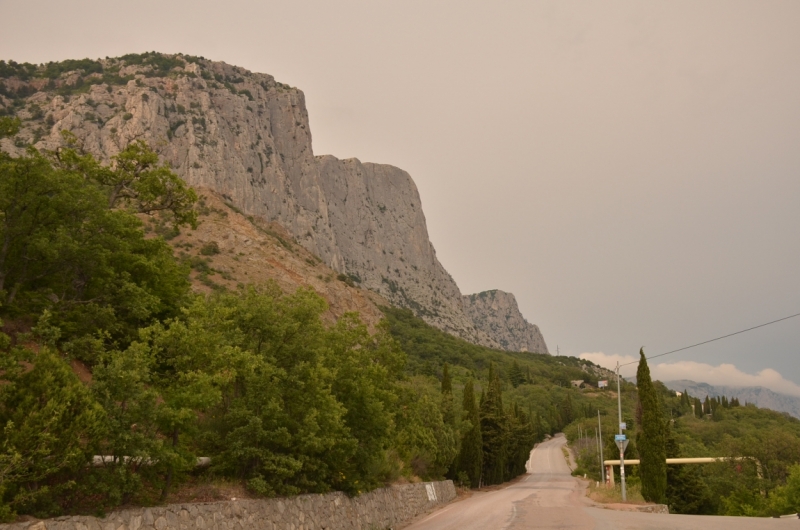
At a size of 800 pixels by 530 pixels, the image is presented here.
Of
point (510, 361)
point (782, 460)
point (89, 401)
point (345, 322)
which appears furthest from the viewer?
point (510, 361)

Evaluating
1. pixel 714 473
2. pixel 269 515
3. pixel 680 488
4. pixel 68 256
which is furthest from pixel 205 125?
pixel 269 515

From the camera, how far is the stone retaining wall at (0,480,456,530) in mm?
9758

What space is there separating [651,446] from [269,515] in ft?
107

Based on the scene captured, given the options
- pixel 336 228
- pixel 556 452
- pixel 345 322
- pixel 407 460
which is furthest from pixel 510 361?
pixel 345 322

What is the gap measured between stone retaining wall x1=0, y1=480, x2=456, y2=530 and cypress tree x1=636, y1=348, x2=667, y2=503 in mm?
19640

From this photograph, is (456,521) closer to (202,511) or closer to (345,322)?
(345,322)

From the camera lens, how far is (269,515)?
14.9 metres

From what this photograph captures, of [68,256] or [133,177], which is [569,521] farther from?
[133,177]

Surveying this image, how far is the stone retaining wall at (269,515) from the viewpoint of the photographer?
9.76 m

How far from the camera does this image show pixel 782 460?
59156 mm

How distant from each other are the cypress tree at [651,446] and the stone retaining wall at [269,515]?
19.6 m

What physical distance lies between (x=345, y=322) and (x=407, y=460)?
1496 centimetres

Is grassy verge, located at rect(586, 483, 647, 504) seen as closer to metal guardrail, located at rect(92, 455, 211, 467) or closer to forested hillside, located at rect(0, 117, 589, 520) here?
forested hillside, located at rect(0, 117, 589, 520)

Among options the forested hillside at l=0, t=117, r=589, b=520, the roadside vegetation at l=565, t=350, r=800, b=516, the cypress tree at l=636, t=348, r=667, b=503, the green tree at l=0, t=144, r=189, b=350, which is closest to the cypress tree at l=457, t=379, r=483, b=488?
the roadside vegetation at l=565, t=350, r=800, b=516
